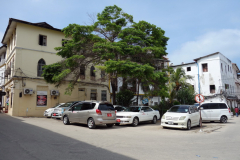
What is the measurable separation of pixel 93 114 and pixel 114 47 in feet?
19.4

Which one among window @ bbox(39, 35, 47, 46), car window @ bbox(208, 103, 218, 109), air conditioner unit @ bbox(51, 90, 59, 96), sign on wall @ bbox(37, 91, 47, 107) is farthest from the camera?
window @ bbox(39, 35, 47, 46)

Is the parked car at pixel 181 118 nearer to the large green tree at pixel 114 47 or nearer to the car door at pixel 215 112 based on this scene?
the large green tree at pixel 114 47

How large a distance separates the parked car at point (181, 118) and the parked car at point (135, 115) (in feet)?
7.79

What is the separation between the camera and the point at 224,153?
7156mm

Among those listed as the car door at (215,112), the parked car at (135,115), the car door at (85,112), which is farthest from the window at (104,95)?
the car door at (85,112)

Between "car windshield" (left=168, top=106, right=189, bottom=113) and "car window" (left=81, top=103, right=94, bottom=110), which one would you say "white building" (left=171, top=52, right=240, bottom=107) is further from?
"car window" (left=81, top=103, right=94, bottom=110)

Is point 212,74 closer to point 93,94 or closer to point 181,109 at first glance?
point 93,94

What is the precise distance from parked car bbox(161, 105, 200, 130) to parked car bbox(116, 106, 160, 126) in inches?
93.4

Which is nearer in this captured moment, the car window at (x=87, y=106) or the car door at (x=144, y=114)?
the car window at (x=87, y=106)

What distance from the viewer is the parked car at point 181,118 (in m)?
13.7

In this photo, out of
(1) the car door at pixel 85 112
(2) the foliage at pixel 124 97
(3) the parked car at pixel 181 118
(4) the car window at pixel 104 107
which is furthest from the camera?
(2) the foliage at pixel 124 97

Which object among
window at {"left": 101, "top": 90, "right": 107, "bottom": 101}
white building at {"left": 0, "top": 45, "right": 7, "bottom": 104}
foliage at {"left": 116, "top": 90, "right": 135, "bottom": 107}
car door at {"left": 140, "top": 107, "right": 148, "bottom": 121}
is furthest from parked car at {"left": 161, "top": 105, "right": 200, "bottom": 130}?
white building at {"left": 0, "top": 45, "right": 7, "bottom": 104}

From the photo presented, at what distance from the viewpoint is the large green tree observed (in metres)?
16.3

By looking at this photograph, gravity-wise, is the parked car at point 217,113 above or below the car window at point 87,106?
below
